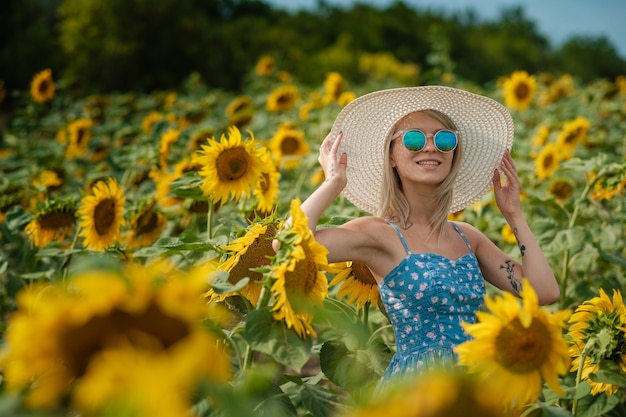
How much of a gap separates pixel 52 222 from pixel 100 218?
24 cm

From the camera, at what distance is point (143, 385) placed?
2.62ft

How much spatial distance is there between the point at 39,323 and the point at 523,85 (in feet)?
17.0

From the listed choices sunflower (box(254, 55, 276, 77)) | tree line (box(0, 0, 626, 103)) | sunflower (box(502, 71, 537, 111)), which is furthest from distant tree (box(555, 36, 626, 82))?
sunflower (box(502, 71, 537, 111))

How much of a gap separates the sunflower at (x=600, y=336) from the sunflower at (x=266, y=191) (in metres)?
1.21

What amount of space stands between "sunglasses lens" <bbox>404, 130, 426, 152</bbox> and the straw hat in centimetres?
11

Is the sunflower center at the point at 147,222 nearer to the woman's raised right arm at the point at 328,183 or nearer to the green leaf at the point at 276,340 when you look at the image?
the woman's raised right arm at the point at 328,183

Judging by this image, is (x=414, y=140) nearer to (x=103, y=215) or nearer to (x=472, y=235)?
(x=472, y=235)

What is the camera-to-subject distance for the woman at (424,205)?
1.96m

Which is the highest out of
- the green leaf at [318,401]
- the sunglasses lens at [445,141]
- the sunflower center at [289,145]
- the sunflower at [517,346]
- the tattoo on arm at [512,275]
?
the sunglasses lens at [445,141]

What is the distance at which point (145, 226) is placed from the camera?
10.0ft

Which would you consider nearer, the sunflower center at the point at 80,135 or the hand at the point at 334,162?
the hand at the point at 334,162

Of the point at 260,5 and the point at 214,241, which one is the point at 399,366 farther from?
the point at 260,5

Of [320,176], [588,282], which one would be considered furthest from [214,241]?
[320,176]

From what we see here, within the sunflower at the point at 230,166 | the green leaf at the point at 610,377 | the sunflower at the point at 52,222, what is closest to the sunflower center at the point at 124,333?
the green leaf at the point at 610,377
